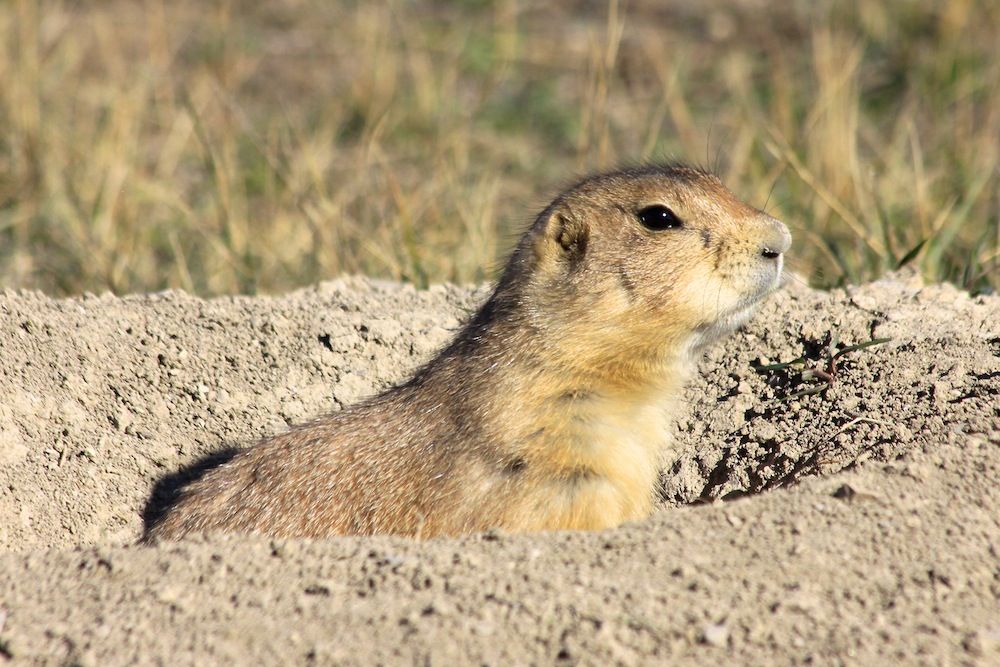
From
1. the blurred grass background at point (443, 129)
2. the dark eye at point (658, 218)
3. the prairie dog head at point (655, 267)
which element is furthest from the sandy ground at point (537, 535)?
the blurred grass background at point (443, 129)

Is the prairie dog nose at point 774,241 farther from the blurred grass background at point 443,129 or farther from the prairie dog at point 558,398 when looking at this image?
the blurred grass background at point 443,129

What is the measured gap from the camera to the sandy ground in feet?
9.23

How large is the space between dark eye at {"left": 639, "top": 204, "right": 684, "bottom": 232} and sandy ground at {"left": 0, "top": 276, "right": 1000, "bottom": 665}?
0.89 m

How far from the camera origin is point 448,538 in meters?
3.47

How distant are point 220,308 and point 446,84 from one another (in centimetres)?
380

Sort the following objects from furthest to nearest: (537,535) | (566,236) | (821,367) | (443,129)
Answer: (443,129) → (821,367) → (566,236) → (537,535)

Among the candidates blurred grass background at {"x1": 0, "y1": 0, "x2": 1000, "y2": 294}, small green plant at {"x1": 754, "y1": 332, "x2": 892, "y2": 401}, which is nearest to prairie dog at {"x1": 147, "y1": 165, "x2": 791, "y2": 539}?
small green plant at {"x1": 754, "y1": 332, "x2": 892, "y2": 401}

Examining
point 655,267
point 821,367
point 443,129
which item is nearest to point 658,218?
point 655,267

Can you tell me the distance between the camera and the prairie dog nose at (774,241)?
3.85 meters

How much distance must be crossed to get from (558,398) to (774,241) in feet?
2.74

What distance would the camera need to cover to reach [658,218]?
12.9ft

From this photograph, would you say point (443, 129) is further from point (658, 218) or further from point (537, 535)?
point (537, 535)

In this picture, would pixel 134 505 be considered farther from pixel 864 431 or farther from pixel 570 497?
pixel 864 431

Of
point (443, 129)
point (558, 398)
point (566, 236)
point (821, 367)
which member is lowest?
point (443, 129)
